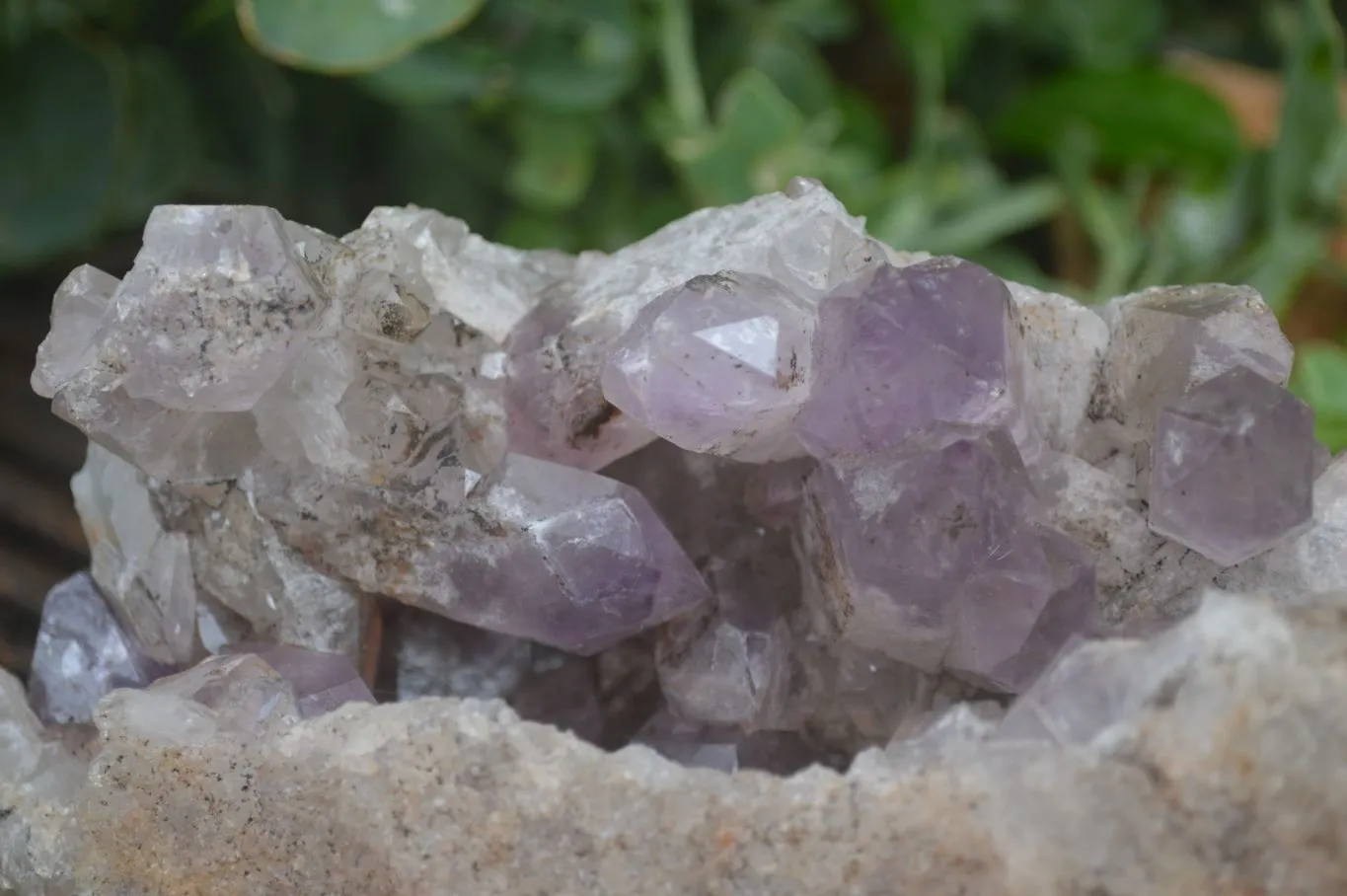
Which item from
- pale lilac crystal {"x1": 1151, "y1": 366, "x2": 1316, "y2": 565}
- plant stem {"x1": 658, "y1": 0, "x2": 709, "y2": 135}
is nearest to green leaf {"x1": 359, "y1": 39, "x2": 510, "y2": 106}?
plant stem {"x1": 658, "y1": 0, "x2": 709, "y2": 135}

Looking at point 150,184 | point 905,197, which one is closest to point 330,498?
point 905,197

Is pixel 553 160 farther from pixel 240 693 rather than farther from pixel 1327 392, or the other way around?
pixel 240 693

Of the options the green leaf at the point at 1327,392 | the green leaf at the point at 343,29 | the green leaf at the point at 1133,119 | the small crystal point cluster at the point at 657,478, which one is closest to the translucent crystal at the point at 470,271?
the small crystal point cluster at the point at 657,478

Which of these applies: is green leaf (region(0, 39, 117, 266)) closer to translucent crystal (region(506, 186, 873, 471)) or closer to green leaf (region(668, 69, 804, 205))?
green leaf (region(668, 69, 804, 205))

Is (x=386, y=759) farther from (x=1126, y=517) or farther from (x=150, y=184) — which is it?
(x=150, y=184)

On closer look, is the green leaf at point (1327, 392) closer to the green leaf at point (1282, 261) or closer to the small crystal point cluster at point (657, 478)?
the green leaf at point (1282, 261)

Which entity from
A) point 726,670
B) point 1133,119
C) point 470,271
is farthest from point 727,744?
point 1133,119
